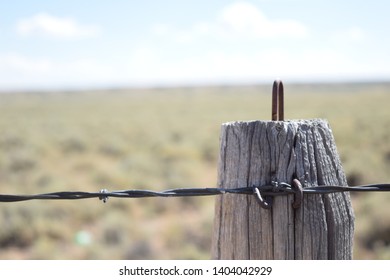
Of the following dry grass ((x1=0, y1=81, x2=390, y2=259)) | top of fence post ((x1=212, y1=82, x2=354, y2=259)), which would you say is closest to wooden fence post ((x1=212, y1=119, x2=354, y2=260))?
top of fence post ((x1=212, y1=82, x2=354, y2=259))

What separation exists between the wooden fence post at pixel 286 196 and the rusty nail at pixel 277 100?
0.06 metres

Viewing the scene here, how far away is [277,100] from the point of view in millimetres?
1488

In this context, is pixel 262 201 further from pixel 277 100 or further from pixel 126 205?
pixel 126 205

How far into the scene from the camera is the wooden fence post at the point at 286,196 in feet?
4.77

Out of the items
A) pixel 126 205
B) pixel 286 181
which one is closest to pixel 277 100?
pixel 286 181

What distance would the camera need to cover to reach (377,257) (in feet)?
20.7

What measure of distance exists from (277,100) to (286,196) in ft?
1.03

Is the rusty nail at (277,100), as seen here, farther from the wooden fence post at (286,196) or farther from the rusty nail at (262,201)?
the rusty nail at (262,201)

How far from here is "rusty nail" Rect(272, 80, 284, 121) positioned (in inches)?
58.2

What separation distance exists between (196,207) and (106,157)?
7.23 m

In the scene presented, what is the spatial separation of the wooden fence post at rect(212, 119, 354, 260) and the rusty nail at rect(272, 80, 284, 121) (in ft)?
0.20

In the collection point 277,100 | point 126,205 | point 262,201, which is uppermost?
point 126,205

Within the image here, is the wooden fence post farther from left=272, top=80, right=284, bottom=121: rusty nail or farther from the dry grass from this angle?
the dry grass
